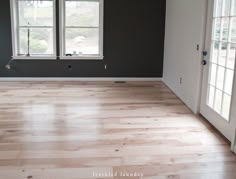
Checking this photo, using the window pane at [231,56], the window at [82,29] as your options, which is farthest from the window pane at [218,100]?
the window at [82,29]

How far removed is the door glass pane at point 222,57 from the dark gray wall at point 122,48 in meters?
2.64

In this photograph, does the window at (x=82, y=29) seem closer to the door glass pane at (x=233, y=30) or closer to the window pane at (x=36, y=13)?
the window pane at (x=36, y=13)

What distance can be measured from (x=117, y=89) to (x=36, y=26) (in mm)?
2224

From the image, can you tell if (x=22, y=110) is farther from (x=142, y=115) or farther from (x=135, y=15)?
(x=135, y=15)

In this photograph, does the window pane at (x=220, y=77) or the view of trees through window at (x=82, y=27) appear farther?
the view of trees through window at (x=82, y=27)

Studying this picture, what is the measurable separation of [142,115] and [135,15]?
112 inches

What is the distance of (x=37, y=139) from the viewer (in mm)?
3330

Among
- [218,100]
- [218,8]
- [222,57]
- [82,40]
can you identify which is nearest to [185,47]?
[218,8]

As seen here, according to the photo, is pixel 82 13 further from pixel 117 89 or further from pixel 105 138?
pixel 105 138

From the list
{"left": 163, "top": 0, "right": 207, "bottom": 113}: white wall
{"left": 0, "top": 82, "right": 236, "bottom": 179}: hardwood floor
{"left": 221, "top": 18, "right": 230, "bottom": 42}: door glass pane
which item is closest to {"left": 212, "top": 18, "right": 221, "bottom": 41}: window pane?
{"left": 221, "top": 18, "right": 230, "bottom": 42}: door glass pane

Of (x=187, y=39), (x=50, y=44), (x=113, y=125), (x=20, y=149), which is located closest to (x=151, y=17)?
(x=187, y=39)

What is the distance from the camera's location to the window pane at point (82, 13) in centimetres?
621

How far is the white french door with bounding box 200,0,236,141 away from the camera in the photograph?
333 cm

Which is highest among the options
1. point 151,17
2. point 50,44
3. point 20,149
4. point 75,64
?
point 151,17
